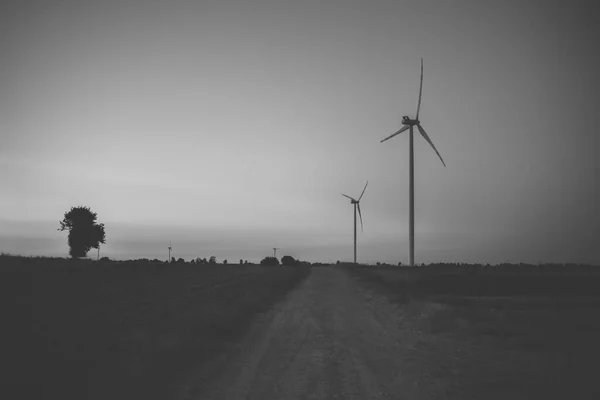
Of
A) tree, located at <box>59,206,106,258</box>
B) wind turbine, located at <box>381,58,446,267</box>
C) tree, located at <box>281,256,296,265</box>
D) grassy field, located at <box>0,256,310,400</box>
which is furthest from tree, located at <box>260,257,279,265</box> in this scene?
grassy field, located at <box>0,256,310,400</box>

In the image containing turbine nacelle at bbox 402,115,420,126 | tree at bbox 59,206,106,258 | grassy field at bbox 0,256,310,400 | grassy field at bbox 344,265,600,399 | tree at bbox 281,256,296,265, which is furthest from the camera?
tree at bbox 281,256,296,265

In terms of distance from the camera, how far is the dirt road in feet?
30.1

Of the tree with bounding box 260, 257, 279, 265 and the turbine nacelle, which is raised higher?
the turbine nacelle

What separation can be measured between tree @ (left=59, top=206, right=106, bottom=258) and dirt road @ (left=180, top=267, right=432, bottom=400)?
100 metres

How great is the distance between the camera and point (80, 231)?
346 ft

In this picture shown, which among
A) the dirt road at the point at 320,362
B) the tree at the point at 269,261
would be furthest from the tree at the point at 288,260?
the dirt road at the point at 320,362

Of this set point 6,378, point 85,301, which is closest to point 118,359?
point 6,378

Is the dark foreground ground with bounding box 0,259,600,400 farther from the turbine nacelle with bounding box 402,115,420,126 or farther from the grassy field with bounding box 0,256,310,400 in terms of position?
the turbine nacelle with bounding box 402,115,420,126

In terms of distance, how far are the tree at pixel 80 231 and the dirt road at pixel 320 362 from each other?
10002 centimetres

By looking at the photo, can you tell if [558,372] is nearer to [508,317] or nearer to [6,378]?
[508,317]

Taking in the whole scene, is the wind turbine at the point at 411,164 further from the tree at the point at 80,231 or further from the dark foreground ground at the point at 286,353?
the tree at the point at 80,231

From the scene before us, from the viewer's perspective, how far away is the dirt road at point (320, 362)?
9164 mm

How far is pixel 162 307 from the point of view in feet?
74.1

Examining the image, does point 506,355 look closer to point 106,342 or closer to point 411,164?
point 106,342
